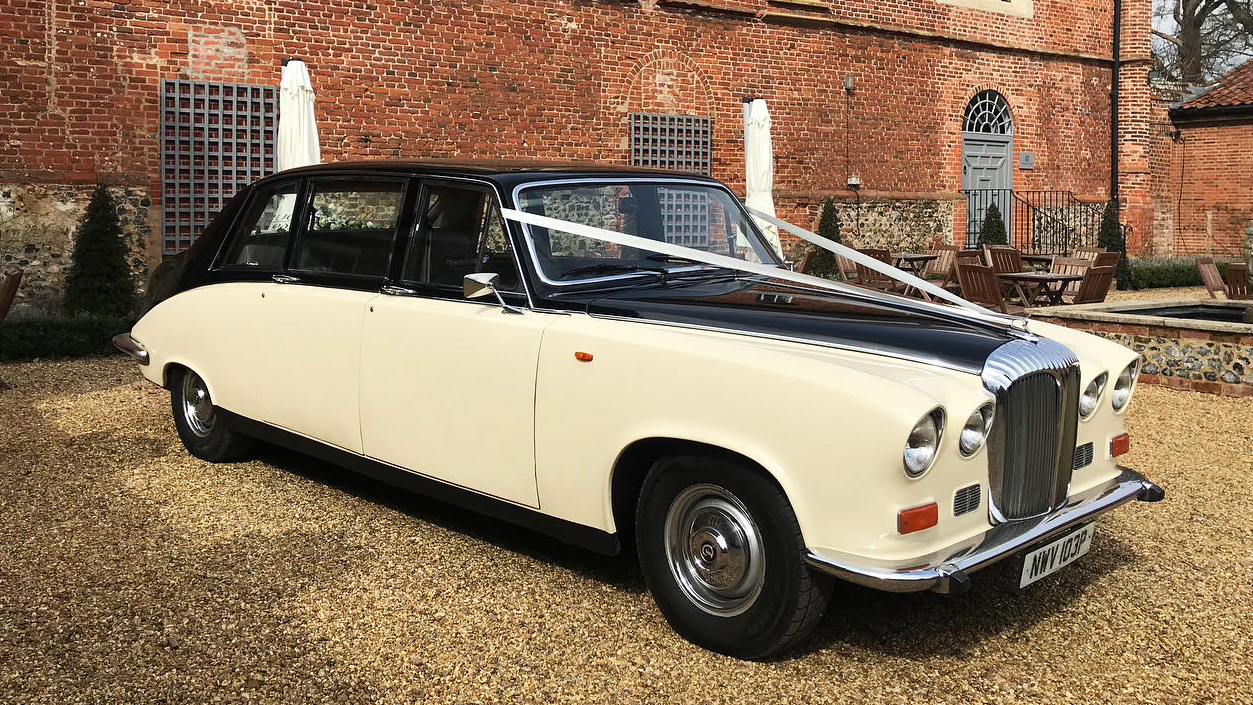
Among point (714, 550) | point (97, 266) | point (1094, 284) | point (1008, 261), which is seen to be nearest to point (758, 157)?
point (1008, 261)

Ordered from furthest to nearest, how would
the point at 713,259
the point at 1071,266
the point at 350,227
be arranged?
1. the point at 1071,266
2. the point at 350,227
3. the point at 713,259

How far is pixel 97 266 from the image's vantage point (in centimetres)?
1259

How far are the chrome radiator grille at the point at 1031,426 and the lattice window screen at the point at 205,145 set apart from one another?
11.7m

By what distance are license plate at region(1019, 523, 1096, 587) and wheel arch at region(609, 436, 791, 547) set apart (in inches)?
41.2

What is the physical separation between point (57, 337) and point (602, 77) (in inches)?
353

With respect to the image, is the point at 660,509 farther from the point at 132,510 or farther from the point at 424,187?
the point at 132,510

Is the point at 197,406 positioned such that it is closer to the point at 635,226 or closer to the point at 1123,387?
the point at 635,226

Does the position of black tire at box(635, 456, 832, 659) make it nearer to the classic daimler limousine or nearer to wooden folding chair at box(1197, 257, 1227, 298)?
the classic daimler limousine

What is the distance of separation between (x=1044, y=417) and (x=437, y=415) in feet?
7.79

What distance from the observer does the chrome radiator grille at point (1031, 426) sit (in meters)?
3.42

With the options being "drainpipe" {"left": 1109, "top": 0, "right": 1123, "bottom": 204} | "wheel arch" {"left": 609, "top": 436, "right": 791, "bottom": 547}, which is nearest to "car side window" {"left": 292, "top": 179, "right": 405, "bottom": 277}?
"wheel arch" {"left": 609, "top": 436, "right": 791, "bottom": 547}

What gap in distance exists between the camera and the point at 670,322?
12.5ft

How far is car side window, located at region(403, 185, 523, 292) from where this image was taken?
4340mm

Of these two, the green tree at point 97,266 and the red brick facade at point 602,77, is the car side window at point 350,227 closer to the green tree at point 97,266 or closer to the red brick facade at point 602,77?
the green tree at point 97,266
